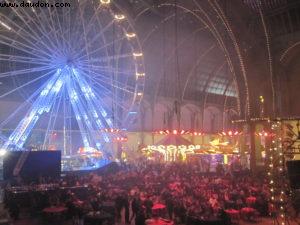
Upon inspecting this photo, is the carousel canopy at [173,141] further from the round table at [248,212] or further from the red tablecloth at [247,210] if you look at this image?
the red tablecloth at [247,210]

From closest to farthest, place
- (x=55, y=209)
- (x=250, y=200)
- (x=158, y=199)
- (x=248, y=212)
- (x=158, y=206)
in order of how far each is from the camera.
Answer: (x=55, y=209) → (x=158, y=206) → (x=248, y=212) → (x=158, y=199) → (x=250, y=200)

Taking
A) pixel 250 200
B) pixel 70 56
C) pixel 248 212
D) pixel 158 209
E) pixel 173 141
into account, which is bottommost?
pixel 248 212

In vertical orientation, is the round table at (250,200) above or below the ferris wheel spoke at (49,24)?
below

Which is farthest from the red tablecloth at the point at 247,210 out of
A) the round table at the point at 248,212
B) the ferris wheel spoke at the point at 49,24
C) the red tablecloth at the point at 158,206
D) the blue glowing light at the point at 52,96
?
the ferris wheel spoke at the point at 49,24

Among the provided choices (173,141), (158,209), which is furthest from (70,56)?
(158,209)

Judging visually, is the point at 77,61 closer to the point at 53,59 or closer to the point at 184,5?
the point at 53,59

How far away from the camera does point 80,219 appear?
16.3 m

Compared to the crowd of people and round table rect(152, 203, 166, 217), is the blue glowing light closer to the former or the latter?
the crowd of people

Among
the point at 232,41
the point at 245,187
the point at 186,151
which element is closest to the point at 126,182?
the point at 245,187

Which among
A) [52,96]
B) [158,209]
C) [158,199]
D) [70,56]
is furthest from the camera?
[52,96]

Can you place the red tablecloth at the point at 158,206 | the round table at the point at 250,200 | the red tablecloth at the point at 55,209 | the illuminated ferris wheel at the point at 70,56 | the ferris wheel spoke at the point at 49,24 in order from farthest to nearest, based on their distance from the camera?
the illuminated ferris wheel at the point at 70,56
the ferris wheel spoke at the point at 49,24
the round table at the point at 250,200
the red tablecloth at the point at 158,206
the red tablecloth at the point at 55,209

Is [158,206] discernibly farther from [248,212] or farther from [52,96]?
[52,96]

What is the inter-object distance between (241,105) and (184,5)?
10.7 m

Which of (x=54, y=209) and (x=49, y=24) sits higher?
(x=49, y=24)
